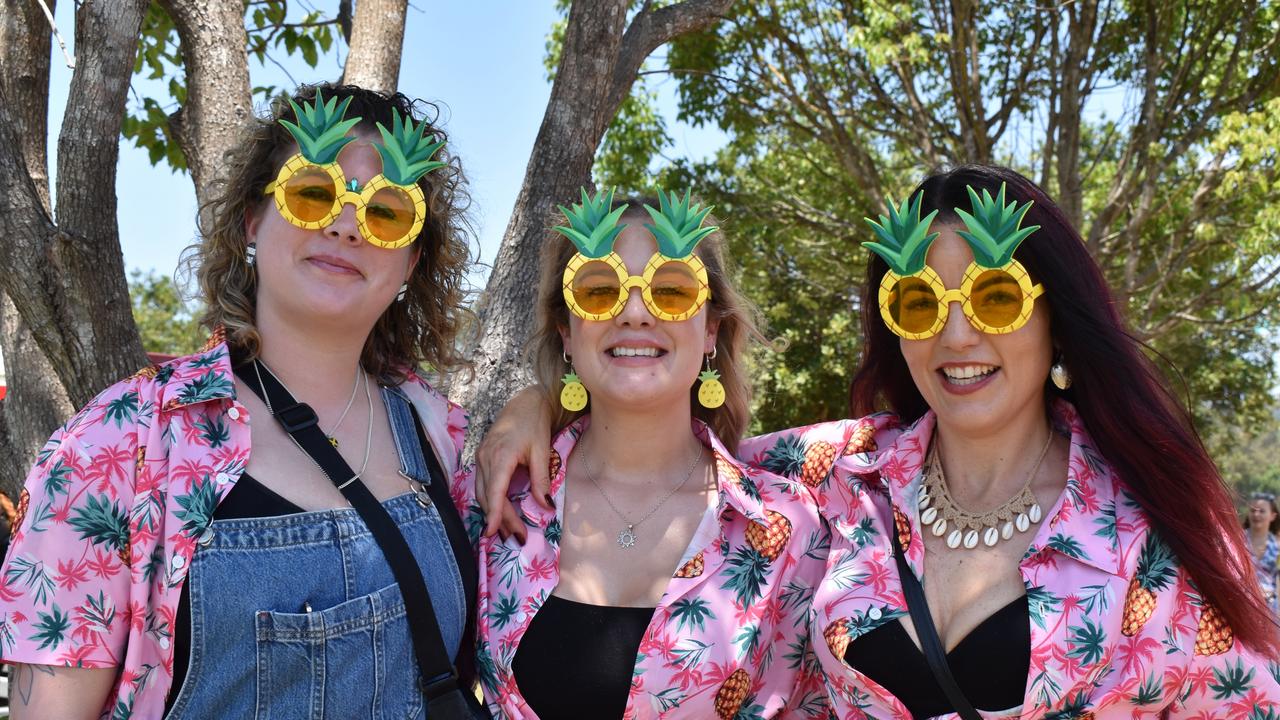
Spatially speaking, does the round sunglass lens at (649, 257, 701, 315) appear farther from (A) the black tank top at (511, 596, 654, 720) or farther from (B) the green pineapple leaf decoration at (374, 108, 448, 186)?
(A) the black tank top at (511, 596, 654, 720)

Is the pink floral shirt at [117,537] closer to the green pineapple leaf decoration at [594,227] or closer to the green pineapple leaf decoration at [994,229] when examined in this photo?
the green pineapple leaf decoration at [594,227]

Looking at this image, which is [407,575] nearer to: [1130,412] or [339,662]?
[339,662]

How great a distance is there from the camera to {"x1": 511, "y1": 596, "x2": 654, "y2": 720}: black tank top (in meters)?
2.44

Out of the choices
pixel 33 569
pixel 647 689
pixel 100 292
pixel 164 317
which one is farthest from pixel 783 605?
pixel 164 317

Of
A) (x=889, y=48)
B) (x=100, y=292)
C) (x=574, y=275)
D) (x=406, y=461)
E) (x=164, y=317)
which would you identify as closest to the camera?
(x=406, y=461)

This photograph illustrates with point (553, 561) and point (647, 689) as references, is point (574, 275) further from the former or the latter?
point (647, 689)

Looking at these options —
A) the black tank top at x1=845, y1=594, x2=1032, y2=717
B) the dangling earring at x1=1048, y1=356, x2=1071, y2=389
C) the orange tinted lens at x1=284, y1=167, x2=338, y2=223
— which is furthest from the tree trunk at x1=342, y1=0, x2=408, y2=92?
the black tank top at x1=845, y1=594, x2=1032, y2=717

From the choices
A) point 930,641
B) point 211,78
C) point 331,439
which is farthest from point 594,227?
point 211,78

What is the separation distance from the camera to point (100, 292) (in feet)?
10.1

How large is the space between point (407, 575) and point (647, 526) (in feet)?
2.25

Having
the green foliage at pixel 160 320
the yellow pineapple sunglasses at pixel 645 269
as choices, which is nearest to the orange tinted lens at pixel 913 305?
the yellow pineapple sunglasses at pixel 645 269

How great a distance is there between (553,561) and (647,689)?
40cm

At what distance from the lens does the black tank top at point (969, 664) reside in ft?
7.22

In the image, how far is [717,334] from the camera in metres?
3.04
